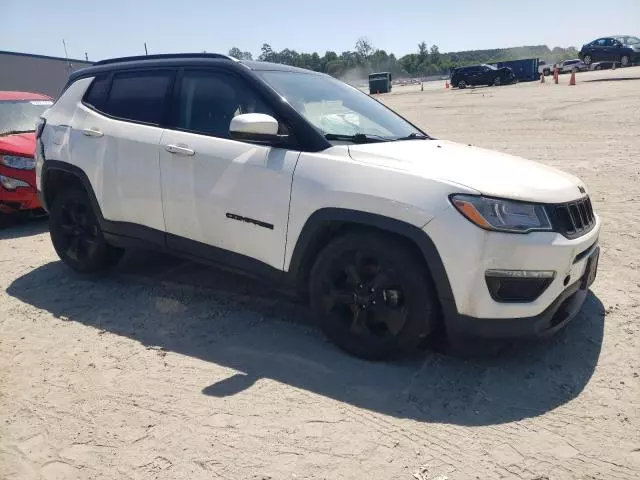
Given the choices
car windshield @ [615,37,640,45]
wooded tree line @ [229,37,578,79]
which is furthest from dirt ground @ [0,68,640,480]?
wooded tree line @ [229,37,578,79]

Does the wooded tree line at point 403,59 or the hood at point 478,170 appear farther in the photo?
the wooded tree line at point 403,59

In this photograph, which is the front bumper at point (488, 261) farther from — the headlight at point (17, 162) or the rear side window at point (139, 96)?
the headlight at point (17, 162)

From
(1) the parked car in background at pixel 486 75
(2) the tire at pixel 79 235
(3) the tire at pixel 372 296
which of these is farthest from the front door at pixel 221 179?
(1) the parked car in background at pixel 486 75

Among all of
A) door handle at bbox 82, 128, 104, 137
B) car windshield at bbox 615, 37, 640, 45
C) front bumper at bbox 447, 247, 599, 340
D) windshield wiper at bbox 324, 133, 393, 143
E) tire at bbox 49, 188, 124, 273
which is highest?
car windshield at bbox 615, 37, 640, 45

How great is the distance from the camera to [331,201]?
3.12 metres

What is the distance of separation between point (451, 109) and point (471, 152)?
17.7 meters

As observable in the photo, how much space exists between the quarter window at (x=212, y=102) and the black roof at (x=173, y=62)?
0.10 metres

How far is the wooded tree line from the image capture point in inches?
3661

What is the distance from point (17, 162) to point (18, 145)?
0.32 m

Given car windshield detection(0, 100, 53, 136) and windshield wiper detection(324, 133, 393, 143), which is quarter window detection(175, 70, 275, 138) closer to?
windshield wiper detection(324, 133, 393, 143)

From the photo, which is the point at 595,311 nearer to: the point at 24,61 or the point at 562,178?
the point at 562,178

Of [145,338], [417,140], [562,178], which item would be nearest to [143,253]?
[145,338]

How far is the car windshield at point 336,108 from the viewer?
139 inches

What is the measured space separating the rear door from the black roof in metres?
0.08
